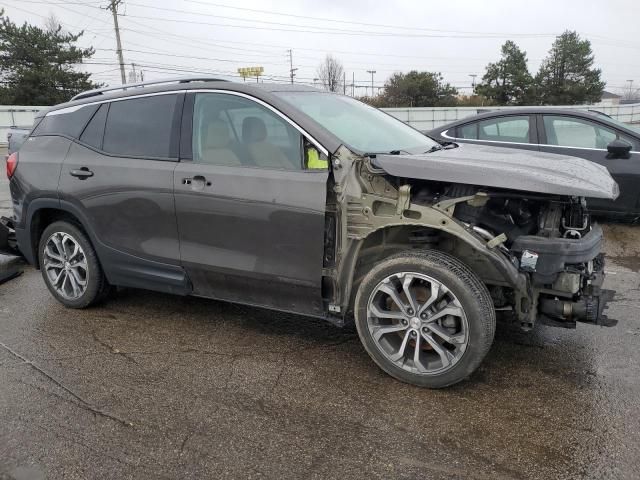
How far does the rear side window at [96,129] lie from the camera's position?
13.8 feet

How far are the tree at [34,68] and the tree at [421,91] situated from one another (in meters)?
28.9

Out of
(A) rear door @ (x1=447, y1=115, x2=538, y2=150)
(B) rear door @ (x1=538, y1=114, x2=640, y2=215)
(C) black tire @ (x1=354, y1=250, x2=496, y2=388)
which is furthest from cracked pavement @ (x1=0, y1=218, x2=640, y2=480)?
(A) rear door @ (x1=447, y1=115, x2=538, y2=150)

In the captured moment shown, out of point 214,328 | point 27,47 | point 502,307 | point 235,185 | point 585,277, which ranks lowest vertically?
point 214,328

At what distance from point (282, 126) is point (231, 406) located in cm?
173

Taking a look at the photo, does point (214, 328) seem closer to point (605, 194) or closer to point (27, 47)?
point (605, 194)

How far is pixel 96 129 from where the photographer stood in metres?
4.24

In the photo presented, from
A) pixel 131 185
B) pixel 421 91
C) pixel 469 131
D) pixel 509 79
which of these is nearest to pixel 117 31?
pixel 421 91

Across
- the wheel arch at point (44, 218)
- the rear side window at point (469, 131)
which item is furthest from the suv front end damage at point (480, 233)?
the rear side window at point (469, 131)

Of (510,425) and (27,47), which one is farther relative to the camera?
(27,47)

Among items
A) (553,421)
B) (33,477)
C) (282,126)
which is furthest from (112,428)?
(553,421)

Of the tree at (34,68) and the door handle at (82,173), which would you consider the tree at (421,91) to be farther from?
the door handle at (82,173)

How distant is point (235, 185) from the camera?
3520 millimetres

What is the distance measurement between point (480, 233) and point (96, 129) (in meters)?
3.03

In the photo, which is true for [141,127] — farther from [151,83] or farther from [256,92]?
[256,92]
